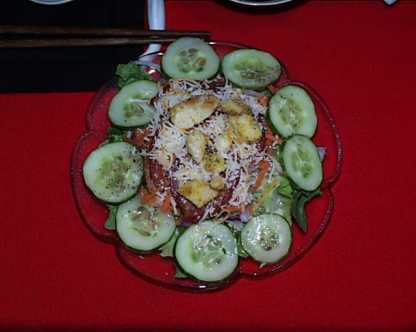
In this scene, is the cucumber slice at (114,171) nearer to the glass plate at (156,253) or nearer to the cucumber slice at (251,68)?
the glass plate at (156,253)

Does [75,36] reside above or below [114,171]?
above

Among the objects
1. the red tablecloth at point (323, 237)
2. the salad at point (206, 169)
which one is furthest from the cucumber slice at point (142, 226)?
the red tablecloth at point (323, 237)

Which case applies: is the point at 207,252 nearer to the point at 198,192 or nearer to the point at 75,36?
the point at 198,192

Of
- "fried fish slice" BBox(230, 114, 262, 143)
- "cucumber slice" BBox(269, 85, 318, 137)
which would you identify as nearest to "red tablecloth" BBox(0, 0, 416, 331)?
"cucumber slice" BBox(269, 85, 318, 137)

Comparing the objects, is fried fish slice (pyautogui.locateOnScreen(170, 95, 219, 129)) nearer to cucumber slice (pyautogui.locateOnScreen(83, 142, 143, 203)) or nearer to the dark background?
cucumber slice (pyautogui.locateOnScreen(83, 142, 143, 203))

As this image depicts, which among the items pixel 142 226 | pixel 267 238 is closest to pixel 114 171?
pixel 142 226

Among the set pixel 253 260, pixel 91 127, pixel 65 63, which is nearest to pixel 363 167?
pixel 253 260
